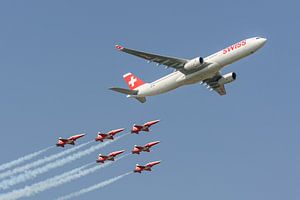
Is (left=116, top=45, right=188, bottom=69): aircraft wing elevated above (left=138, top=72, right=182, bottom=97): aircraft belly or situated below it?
above

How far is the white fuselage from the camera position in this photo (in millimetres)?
157750

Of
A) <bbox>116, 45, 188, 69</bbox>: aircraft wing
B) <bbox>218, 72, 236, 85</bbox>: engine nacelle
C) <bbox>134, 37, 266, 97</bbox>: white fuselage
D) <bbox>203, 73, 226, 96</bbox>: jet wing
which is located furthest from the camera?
<bbox>203, 73, 226, 96</bbox>: jet wing

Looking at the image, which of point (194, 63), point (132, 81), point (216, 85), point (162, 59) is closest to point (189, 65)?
point (194, 63)

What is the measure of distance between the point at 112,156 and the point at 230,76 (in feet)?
89.8

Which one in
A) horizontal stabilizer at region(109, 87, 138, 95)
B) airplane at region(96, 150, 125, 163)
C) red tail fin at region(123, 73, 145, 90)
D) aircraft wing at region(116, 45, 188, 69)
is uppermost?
red tail fin at region(123, 73, 145, 90)

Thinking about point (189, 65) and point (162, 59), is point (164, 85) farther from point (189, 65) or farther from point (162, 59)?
point (189, 65)

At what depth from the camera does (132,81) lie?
178625 mm

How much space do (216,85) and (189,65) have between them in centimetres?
1917

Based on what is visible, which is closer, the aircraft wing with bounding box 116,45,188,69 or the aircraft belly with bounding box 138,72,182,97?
the aircraft wing with bounding box 116,45,188,69

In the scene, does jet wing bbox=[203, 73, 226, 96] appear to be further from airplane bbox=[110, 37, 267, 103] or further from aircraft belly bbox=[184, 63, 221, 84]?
aircraft belly bbox=[184, 63, 221, 84]

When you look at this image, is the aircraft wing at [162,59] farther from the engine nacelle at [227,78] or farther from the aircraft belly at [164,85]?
the engine nacelle at [227,78]

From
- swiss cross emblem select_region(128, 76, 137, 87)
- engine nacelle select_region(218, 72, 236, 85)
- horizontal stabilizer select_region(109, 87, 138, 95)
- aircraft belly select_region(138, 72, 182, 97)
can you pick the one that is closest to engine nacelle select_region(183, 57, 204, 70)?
aircraft belly select_region(138, 72, 182, 97)

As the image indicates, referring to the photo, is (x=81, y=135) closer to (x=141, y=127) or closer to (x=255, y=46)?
(x=141, y=127)

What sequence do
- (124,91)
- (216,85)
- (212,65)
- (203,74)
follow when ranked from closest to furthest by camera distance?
1. (212,65)
2. (203,74)
3. (124,91)
4. (216,85)
